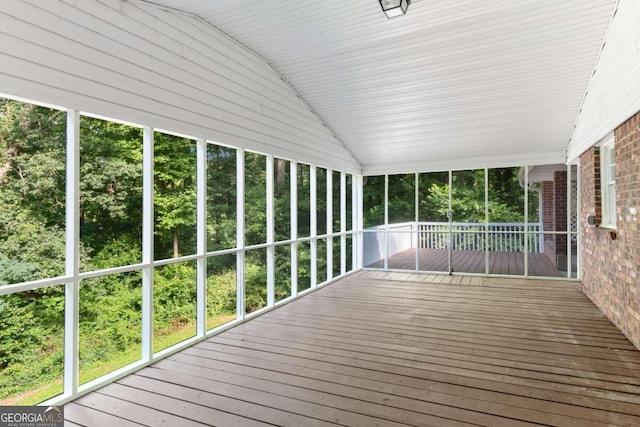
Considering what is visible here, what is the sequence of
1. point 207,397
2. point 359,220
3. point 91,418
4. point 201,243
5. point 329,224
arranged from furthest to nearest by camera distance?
point 359,220, point 329,224, point 201,243, point 207,397, point 91,418

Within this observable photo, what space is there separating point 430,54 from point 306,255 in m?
4.20

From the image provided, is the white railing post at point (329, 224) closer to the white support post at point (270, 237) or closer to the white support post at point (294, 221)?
the white support post at point (294, 221)

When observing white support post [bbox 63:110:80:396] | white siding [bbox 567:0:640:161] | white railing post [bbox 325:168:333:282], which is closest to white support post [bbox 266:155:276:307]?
white railing post [bbox 325:168:333:282]

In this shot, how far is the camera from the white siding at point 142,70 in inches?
103

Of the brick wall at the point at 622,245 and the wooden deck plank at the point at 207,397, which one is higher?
the brick wall at the point at 622,245

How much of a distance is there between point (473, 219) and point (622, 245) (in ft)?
22.6

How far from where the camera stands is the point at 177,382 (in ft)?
10.1

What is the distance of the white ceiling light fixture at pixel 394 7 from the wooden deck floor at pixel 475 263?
6.12 m

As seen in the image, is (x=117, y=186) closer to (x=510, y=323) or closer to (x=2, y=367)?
(x=2, y=367)

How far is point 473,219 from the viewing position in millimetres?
10758

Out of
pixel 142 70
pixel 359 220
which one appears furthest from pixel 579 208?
pixel 142 70

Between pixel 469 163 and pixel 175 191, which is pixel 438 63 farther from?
pixel 175 191

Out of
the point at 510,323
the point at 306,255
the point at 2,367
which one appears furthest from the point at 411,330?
the point at 2,367

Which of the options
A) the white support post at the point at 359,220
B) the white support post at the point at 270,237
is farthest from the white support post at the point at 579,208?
the white support post at the point at 270,237
